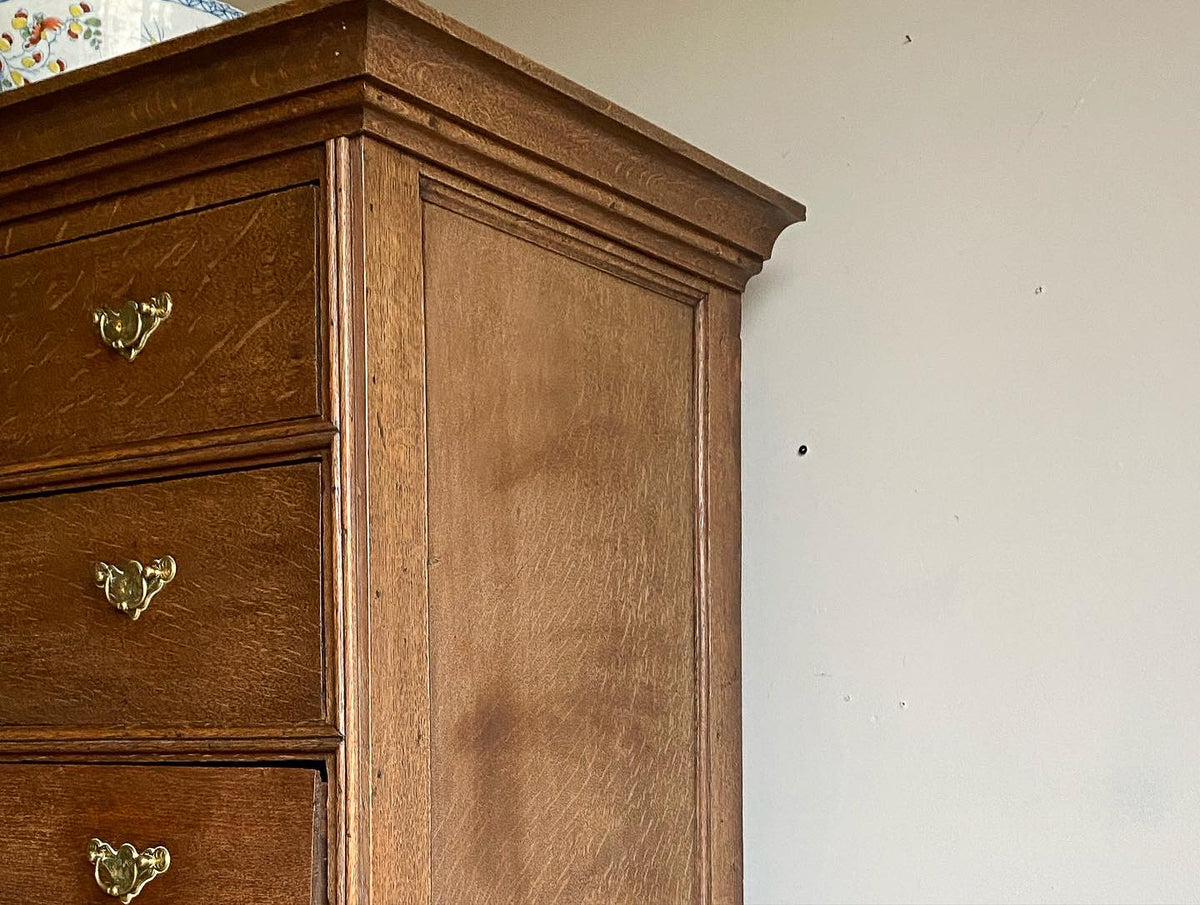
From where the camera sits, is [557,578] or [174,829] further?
[557,578]

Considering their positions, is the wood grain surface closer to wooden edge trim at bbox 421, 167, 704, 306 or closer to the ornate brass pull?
wooden edge trim at bbox 421, 167, 704, 306

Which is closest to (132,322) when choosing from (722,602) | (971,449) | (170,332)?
(170,332)

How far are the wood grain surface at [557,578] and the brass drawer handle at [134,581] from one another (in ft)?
0.62

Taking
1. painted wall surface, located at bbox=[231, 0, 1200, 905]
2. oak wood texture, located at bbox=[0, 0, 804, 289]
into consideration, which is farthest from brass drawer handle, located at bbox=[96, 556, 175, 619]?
Result: painted wall surface, located at bbox=[231, 0, 1200, 905]

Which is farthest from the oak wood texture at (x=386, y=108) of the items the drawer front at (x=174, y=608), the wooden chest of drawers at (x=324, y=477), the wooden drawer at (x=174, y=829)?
the wooden drawer at (x=174, y=829)

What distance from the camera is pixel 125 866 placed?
962 millimetres

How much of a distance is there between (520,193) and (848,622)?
0.54 meters

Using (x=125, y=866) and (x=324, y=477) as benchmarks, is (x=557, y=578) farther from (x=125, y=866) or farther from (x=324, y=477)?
(x=125, y=866)

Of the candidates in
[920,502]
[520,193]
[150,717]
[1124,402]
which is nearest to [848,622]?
[920,502]

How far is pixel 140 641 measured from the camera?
0.98 m

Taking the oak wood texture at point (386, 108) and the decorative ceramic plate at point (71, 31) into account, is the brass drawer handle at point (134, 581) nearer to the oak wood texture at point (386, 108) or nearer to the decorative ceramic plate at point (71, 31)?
the oak wood texture at point (386, 108)

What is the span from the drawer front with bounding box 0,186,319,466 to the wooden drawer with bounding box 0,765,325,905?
231 millimetres

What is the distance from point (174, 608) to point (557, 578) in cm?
28

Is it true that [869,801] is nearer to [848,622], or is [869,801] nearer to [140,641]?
[848,622]
